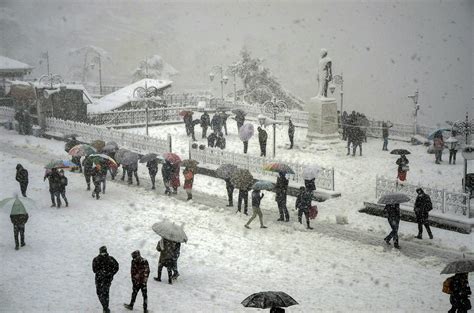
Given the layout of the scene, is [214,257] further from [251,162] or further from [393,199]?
[251,162]

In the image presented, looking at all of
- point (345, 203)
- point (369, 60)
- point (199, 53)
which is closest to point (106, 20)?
point (199, 53)

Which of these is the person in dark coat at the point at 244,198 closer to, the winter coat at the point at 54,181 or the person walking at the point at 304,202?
the person walking at the point at 304,202

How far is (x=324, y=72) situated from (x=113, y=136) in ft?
36.1

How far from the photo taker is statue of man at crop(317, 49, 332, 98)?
29.8 m

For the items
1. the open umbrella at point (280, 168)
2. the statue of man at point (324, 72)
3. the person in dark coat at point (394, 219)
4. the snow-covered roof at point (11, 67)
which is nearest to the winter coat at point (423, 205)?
the person in dark coat at point (394, 219)

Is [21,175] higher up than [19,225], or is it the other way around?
[21,175]

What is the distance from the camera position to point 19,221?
1479cm

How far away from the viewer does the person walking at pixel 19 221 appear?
14.4m

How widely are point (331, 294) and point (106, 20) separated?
94.7 meters

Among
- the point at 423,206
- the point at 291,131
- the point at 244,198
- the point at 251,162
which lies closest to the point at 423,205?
the point at 423,206

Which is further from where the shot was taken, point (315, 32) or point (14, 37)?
point (315, 32)

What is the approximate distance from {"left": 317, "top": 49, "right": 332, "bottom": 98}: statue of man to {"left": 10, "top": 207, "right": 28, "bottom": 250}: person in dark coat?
1857 cm

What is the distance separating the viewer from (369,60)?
337 ft

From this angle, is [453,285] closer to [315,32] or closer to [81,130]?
[81,130]
